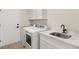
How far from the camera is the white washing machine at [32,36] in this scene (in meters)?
1.95

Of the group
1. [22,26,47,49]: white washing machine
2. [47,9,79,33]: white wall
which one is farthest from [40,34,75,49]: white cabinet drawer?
[47,9,79,33]: white wall

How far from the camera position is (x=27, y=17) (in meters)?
1.86

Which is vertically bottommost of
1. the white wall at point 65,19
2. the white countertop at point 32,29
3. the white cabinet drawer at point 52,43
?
the white cabinet drawer at point 52,43

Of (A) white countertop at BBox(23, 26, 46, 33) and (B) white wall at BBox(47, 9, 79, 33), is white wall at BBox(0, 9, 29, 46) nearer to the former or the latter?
(A) white countertop at BBox(23, 26, 46, 33)

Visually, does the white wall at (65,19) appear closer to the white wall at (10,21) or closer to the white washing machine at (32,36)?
the white washing machine at (32,36)

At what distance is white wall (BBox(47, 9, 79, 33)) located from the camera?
1.68 metres

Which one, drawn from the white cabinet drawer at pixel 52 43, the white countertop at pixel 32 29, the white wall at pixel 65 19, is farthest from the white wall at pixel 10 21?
the white wall at pixel 65 19

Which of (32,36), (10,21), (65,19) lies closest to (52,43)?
(32,36)

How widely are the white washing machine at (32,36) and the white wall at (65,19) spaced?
31cm

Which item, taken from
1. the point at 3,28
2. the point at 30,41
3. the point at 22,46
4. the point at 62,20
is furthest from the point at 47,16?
the point at 3,28

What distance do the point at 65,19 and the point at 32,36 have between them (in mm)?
859

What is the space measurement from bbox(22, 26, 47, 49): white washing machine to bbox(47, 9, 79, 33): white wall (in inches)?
12.3
